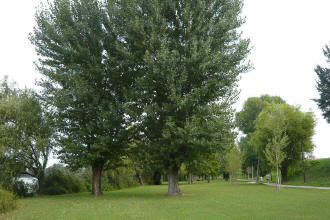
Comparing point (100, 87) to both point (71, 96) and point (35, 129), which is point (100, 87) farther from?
point (35, 129)

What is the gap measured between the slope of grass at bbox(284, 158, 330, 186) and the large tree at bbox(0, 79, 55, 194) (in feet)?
100

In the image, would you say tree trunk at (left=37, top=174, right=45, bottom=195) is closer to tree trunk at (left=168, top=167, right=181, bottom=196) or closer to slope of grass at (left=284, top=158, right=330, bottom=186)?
tree trunk at (left=168, top=167, right=181, bottom=196)

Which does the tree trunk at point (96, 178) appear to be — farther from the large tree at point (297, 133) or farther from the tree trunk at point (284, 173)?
the tree trunk at point (284, 173)

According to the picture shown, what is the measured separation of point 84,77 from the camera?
20.3m

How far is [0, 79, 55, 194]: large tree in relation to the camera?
2075 cm

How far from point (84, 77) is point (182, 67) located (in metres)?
7.81

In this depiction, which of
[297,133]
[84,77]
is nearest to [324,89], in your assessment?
[297,133]

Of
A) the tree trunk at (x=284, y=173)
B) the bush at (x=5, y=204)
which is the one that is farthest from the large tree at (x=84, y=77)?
the tree trunk at (x=284, y=173)

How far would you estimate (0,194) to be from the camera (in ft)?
43.6

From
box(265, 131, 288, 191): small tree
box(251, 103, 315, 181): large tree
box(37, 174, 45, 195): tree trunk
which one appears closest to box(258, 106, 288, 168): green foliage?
box(265, 131, 288, 191): small tree

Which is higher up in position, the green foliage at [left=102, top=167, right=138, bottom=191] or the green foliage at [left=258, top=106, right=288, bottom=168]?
the green foliage at [left=258, top=106, right=288, bottom=168]

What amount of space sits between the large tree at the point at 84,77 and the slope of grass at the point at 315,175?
1015 inches

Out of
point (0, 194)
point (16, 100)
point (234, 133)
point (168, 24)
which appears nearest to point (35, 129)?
point (16, 100)

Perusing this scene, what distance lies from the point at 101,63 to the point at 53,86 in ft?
13.9
